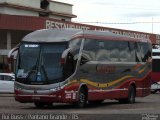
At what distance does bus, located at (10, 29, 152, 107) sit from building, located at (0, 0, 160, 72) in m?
16.1

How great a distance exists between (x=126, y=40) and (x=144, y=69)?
268 cm

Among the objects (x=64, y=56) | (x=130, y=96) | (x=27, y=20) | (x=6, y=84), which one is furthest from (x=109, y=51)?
(x=27, y=20)

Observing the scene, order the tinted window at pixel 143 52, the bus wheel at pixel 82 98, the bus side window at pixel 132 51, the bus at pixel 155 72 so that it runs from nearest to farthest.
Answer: the bus wheel at pixel 82 98, the bus side window at pixel 132 51, the tinted window at pixel 143 52, the bus at pixel 155 72

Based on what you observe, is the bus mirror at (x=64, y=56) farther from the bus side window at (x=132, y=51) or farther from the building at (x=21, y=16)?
the building at (x=21, y=16)

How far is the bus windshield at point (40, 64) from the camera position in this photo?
71.6ft

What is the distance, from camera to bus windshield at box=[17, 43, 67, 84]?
2183cm

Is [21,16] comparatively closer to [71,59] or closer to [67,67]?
[71,59]

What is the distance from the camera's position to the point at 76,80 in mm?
22562

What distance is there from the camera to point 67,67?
22000 millimetres

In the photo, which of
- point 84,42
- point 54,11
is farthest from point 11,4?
point 84,42

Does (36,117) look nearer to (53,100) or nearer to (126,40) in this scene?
(53,100)

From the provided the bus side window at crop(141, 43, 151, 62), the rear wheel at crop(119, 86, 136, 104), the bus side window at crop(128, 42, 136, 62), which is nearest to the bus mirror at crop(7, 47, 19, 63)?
the bus side window at crop(128, 42, 136, 62)

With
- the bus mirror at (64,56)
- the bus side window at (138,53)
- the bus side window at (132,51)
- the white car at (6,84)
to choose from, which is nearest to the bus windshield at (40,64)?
the bus mirror at (64,56)

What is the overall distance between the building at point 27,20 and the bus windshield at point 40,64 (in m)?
19.6
